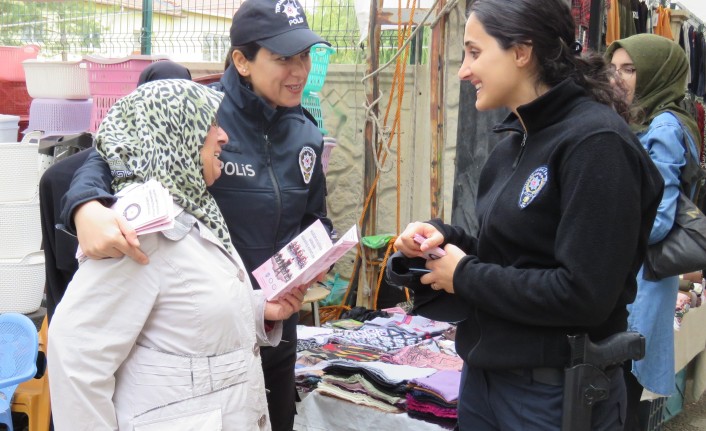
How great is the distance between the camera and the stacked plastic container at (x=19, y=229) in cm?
498

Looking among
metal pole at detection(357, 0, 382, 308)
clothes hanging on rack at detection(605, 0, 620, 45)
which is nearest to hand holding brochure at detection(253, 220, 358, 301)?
metal pole at detection(357, 0, 382, 308)

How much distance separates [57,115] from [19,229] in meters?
1.32

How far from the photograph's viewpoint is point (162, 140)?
214 cm

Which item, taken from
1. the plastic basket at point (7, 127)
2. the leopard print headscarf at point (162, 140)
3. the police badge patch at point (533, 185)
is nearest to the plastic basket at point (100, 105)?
the plastic basket at point (7, 127)

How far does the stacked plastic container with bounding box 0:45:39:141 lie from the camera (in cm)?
731

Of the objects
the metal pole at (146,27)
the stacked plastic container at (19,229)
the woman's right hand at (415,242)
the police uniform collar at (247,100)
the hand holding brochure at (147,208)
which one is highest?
the metal pole at (146,27)

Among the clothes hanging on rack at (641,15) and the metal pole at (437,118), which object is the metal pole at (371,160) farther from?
the clothes hanging on rack at (641,15)

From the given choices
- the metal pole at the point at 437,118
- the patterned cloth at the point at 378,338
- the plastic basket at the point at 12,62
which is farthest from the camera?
the plastic basket at the point at 12,62

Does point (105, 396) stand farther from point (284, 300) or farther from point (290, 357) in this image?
point (290, 357)

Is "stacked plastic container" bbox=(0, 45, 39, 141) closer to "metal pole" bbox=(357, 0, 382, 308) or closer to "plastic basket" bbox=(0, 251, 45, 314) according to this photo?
"plastic basket" bbox=(0, 251, 45, 314)

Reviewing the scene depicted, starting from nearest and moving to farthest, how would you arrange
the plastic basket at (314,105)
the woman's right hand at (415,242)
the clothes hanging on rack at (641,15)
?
the woman's right hand at (415,242) → the plastic basket at (314,105) → the clothes hanging on rack at (641,15)

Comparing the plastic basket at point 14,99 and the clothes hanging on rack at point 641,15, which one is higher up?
the clothes hanging on rack at point 641,15

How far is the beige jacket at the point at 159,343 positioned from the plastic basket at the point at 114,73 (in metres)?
3.65

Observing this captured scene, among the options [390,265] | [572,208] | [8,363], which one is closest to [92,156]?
[390,265]
